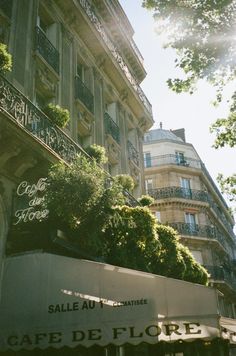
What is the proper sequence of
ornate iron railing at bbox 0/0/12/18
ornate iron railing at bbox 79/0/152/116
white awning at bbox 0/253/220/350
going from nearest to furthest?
white awning at bbox 0/253/220/350, ornate iron railing at bbox 0/0/12/18, ornate iron railing at bbox 79/0/152/116

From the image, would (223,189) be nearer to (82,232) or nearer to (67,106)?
(67,106)

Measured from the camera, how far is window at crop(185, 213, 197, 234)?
94.9ft

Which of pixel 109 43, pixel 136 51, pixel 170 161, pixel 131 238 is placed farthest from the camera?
pixel 170 161

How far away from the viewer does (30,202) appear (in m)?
8.02

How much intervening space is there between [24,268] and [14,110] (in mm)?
3348

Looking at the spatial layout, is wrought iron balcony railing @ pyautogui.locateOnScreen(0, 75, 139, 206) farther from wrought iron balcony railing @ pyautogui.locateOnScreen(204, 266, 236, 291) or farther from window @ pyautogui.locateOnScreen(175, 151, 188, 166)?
window @ pyautogui.locateOnScreen(175, 151, 188, 166)

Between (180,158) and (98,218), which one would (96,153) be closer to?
(98,218)

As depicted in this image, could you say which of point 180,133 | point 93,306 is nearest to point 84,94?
point 93,306

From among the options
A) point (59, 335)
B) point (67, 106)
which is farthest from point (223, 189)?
point (59, 335)

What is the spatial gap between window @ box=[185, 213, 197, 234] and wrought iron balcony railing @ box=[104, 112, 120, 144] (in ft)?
45.4

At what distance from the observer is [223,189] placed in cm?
1532

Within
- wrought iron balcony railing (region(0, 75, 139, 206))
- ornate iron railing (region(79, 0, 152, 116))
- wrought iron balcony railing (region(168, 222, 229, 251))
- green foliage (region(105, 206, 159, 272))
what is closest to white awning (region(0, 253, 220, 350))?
green foliage (region(105, 206, 159, 272))

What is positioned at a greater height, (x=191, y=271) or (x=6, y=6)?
(x=6, y=6)

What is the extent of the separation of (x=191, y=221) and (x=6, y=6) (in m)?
22.5
